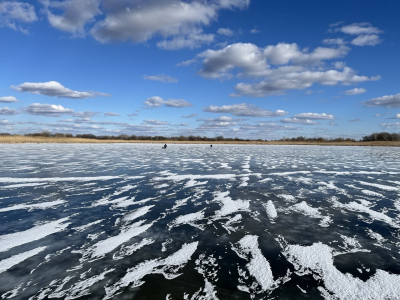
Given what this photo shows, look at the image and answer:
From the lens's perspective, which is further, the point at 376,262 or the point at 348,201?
the point at 348,201

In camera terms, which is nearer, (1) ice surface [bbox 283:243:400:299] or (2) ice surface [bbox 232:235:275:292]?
(1) ice surface [bbox 283:243:400:299]

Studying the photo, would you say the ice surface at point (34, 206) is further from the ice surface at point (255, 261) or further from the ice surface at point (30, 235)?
the ice surface at point (255, 261)

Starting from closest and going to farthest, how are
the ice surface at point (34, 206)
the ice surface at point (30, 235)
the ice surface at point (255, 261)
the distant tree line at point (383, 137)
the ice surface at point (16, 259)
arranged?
1. the ice surface at point (255, 261)
2. the ice surface at point (16, 259)
3. the ice surface at point (30, 235)
4. the ice surface at point (34, 206)
5. the distant tree line at point (383, 137)

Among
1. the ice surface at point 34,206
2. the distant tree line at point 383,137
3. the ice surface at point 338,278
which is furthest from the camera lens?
the distant tree line at point 383,137

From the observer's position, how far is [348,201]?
6352 millimetres

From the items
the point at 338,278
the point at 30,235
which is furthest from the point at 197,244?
the point at 30,235

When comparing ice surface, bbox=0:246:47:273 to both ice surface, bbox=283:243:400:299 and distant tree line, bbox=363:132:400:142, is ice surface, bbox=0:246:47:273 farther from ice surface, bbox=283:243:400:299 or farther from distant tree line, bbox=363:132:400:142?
distant tree line, bbox=363:132:400:142

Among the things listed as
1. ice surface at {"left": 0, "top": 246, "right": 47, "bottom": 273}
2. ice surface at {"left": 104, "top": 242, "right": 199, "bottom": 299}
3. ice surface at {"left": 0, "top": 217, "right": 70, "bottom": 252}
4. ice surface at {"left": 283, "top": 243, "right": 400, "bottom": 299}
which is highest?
ice surface at {"left": 283, "top": 243, "right": 400, "bottom": 299}

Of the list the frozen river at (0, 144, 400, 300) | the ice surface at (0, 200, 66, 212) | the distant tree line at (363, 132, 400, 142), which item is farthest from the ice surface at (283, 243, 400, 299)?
the distant tree line at (363, 132, 400, 142)

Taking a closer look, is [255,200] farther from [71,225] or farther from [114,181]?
[114,181]

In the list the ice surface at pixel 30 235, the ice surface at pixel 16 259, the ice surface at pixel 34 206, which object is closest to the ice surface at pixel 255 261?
the ice surface at pixel 16 259

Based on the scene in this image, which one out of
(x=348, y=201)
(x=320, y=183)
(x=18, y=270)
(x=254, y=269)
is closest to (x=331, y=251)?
(x=254, y=269)

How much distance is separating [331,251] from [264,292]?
1.54 meters

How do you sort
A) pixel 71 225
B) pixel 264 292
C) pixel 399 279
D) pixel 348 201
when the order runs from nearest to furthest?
1. pixel 264 292
2. pixel 399 279
3. pixel 71 225
4. pixel 348 201
